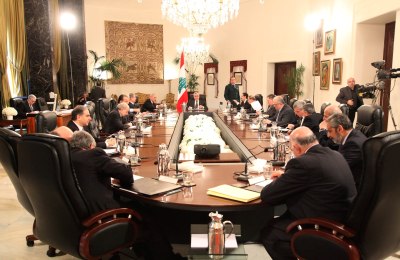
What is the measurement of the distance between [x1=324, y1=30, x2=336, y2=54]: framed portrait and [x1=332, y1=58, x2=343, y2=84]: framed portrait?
32 cm

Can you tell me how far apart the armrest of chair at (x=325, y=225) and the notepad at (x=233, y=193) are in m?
0.26

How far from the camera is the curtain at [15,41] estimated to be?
8.26 metres

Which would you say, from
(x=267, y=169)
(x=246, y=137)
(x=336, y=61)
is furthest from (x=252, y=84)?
(x=267, y=169)

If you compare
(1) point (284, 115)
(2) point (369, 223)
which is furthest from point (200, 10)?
(2) point (369, 223)

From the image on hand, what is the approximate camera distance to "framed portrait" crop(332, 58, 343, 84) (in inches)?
313

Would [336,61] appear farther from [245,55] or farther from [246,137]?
[246,137]

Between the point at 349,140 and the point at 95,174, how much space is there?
188 cm

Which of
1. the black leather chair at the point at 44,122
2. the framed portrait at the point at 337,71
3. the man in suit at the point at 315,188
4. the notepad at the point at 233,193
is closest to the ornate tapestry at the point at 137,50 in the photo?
the framed portrait at the point at 337,71

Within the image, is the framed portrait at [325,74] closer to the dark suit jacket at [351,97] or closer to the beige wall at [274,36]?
the beige wall at [274,36]

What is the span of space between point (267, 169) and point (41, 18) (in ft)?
A: 22.8

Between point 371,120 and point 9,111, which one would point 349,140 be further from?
point 9,111

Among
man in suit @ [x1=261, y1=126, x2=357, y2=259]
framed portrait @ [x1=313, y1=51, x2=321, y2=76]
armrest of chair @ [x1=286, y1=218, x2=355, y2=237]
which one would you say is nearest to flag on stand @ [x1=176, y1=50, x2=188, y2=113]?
framed portrait @ [x1=313, y1=51, x2=321, y2=76]

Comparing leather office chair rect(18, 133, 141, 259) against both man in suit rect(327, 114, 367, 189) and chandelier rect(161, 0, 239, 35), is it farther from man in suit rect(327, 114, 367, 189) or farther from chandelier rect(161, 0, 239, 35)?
chandelier rect(161, 0, 239, 35)

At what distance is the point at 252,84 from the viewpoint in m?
11.6
